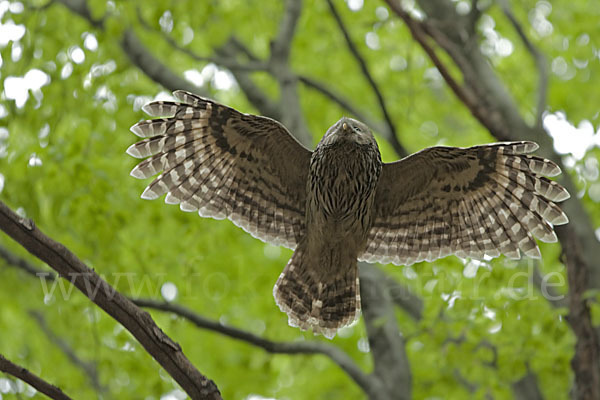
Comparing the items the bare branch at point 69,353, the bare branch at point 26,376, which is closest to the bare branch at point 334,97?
the bare branch at point 69,353

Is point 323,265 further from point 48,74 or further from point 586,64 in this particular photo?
point 586,64

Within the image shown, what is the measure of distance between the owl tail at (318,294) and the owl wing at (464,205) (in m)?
0.32

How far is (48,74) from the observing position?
575cm

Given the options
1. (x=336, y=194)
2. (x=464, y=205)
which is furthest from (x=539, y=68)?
(x=336, y=194)

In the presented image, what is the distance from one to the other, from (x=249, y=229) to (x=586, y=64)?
17.2ft

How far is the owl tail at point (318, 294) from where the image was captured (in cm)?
505

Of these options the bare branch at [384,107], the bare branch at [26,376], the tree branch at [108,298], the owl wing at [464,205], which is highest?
the bare branch at [384,107]

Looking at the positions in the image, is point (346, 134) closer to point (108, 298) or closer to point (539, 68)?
point (108, 298)

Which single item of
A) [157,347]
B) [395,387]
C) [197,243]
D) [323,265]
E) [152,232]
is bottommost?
[157,347]

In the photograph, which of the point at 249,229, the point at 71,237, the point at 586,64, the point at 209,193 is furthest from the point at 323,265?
the point at 586,64

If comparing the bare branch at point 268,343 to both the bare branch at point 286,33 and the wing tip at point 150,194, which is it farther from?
the bare branch at point 286,33

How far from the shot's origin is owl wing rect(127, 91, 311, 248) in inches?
182

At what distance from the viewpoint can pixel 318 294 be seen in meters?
5.11

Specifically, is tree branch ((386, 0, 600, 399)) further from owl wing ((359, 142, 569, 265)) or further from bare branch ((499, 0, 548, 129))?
owl wing ((359, 142, 569, 265))
